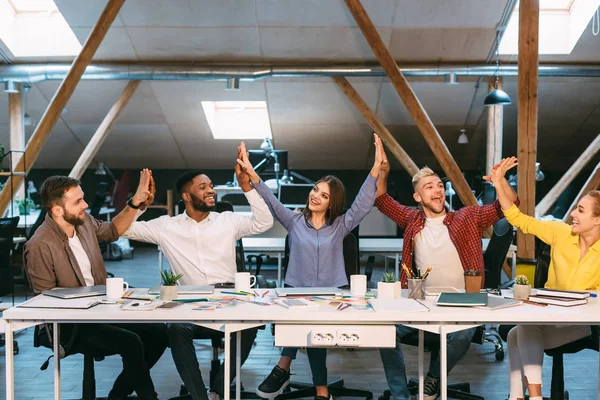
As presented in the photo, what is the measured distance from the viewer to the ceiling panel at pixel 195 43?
884 cm

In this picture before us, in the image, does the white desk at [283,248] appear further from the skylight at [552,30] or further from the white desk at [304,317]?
the skylight at [552,30]

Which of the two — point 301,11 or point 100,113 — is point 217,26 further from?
point 100,113

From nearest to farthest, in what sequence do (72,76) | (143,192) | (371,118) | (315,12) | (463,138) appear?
1. (143,192)
2. (72,76)
3. (315,12)
4. (371,118)
5. (463,138)

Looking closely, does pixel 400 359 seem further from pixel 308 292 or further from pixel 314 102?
pixel 314 102

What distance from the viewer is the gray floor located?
3.85 metres

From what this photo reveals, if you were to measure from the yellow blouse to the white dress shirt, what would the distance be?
1.32 m

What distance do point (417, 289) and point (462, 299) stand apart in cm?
21

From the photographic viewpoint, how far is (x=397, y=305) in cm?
275

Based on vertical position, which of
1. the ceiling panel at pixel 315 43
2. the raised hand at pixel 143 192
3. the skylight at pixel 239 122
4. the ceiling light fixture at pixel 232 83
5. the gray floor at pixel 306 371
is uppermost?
the ceiling panel at pixel 315 43

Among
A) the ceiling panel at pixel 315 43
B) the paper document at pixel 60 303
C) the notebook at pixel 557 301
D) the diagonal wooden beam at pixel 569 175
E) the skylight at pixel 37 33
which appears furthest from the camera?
the skylight at pixel 37 33

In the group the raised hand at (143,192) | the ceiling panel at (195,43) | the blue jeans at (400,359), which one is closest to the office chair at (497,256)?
the blue jeans at (400,359)

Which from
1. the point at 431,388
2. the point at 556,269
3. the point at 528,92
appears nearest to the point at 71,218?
the point at 431,388

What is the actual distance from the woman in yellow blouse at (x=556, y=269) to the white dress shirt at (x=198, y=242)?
1277 mm

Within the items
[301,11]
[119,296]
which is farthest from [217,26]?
[119,296]
